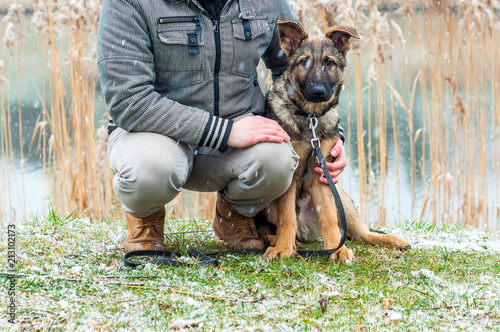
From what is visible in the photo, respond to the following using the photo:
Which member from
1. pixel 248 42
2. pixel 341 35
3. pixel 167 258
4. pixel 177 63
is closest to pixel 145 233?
pixel 167 258

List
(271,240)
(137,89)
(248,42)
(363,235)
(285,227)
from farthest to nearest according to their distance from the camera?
(363,235) → (271,240) → (285,227) → (248,42) → (137,89)

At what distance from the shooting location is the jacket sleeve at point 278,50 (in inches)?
118

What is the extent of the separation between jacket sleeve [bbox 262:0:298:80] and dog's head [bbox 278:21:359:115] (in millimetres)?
150

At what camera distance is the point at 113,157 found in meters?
2.68

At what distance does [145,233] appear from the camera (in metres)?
2.85

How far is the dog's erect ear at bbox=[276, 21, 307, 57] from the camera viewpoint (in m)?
2.80

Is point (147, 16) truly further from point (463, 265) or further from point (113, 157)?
point (463, 265)

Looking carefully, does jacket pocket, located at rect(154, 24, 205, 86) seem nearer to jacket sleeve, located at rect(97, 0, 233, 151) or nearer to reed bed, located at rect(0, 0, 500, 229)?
jacket sleeve, located at rect(97, 0, 233, 151)

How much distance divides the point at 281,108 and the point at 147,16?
0.91 m

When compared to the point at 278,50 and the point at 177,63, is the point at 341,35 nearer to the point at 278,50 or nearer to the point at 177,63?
the point at 278,50

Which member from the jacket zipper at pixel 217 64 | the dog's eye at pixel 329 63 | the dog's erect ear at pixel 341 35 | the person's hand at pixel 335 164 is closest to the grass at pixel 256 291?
the person's hand at pixel 335 164

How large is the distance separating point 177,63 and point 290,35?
27.2 inches

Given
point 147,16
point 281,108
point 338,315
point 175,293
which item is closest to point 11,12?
point 147,16

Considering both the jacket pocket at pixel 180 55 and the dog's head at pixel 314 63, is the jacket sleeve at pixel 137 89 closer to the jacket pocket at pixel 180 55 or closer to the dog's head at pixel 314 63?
the jacket pocket at pixel 180 55
